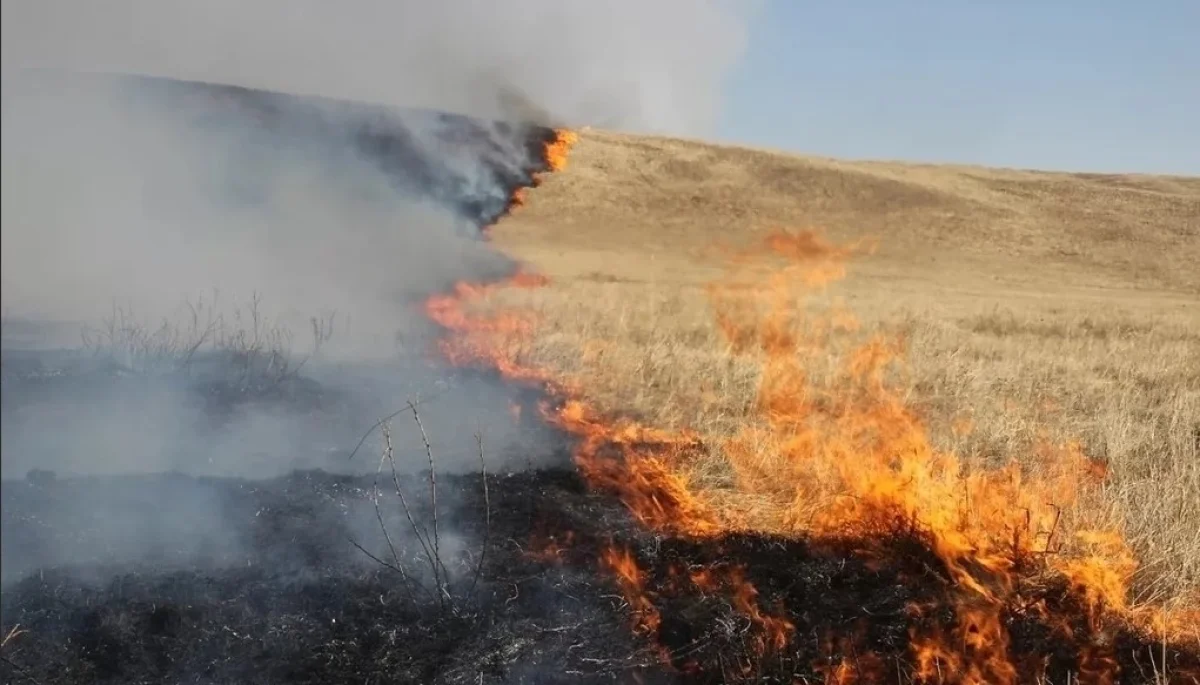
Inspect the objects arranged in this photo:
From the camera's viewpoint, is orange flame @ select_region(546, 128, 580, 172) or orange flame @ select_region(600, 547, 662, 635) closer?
orange flame @ select_region(600, 547, 662, 635)

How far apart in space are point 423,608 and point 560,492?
177 cm

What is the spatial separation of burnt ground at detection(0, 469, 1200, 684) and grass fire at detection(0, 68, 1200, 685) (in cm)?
2

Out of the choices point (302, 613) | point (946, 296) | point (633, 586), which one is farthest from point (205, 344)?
point (946, 296)

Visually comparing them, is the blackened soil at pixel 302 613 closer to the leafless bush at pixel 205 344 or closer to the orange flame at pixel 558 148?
the leafless bush at pixel 205 344

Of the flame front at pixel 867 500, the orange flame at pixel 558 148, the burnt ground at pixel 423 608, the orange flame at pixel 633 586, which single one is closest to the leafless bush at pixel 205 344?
the flame front at pixel 867 500

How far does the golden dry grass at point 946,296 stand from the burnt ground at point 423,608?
1395mm

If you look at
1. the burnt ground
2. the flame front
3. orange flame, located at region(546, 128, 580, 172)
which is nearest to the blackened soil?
the burnt ground

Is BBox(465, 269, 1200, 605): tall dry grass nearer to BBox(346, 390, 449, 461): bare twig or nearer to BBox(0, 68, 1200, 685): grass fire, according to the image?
BBox(0, 68, 1200, 685): grass fire

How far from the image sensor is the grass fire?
426cm

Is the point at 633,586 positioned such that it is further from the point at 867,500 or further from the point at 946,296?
the point at 946,296

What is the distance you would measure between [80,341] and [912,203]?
134 ft

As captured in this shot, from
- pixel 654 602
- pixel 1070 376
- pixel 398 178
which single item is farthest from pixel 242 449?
pixel 1070 376

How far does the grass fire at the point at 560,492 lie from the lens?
4.26 metres

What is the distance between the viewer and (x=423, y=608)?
4582 mm
